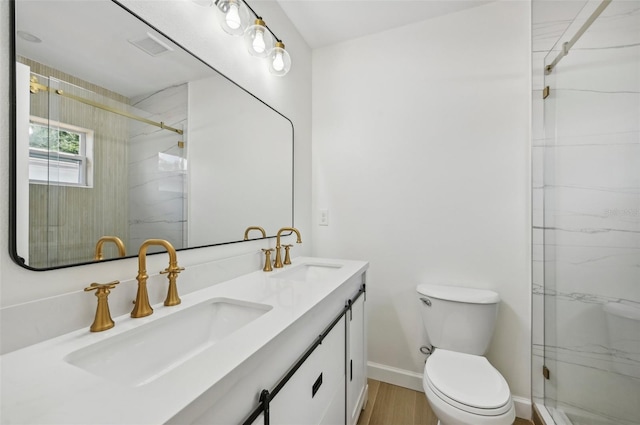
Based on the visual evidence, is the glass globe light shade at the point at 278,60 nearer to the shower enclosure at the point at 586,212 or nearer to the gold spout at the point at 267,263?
the gold spout at the point at 267,263

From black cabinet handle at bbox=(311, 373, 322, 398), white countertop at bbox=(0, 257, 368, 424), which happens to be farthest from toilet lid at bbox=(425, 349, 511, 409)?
white countertop at bbox=(0, 257, 368, 424)

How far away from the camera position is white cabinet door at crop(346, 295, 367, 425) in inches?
50.4

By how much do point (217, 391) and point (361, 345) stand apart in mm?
1178

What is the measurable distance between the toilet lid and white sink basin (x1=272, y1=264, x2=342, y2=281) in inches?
27.3

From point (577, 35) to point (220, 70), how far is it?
1698 millimetres

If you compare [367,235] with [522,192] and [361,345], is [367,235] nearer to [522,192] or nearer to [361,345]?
[361,345]

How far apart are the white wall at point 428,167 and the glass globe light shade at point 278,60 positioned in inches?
24.6

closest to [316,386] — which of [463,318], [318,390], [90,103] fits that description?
[318,390]

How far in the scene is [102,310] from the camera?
703 millimetres

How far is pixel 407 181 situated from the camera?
1.82 m

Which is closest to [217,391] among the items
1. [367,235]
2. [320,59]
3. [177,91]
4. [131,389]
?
[131,389]

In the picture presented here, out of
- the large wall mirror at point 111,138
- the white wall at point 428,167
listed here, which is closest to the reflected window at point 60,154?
the large wall mirror at point 111,138

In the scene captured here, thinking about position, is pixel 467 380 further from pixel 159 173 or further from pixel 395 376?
pixel 159 173

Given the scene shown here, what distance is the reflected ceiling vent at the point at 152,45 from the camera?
896 millimetres
